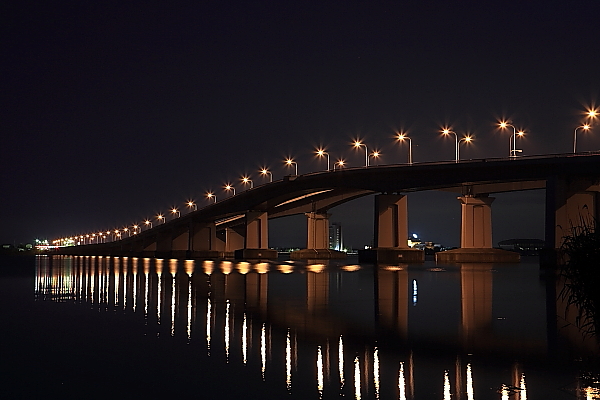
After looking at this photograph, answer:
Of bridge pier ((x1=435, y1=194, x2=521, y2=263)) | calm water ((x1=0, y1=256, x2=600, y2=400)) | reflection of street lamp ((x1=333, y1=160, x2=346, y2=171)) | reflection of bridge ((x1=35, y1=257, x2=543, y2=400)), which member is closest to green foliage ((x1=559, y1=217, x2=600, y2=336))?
calm water ((x1=0, y1=256, x2=600, y2=400))

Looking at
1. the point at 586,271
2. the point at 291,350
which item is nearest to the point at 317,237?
the point at 586,271

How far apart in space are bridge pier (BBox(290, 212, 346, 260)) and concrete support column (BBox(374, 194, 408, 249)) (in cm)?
3861

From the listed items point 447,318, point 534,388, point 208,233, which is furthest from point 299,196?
point 534,388

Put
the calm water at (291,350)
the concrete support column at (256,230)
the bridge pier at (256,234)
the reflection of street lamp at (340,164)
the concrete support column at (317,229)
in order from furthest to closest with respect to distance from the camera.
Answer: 1. the concrete support column at (317,229)
2. the concrete support column at (256,230)
3. the bridge pier at (256,234)
4. the reflection of street lamp at (340,164)
5. the calm water at (291,350)

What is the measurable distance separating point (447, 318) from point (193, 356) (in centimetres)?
917

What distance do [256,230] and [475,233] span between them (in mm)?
42808

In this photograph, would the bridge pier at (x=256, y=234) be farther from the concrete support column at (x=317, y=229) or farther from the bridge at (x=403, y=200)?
the concrete support column at (x=317, y=229)

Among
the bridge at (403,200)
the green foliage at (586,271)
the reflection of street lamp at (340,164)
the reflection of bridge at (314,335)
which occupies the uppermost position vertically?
the reflection of street lamp at (340,164)

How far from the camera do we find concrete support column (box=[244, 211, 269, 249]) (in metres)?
126

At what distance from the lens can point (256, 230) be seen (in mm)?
126562

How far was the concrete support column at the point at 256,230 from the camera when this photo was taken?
413ft

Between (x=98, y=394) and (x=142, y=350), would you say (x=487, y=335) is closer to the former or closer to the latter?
(x=142, y=350)

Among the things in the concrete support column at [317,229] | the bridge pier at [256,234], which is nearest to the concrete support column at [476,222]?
the bridge pier at [256,234]

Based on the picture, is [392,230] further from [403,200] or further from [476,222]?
[476,222]
